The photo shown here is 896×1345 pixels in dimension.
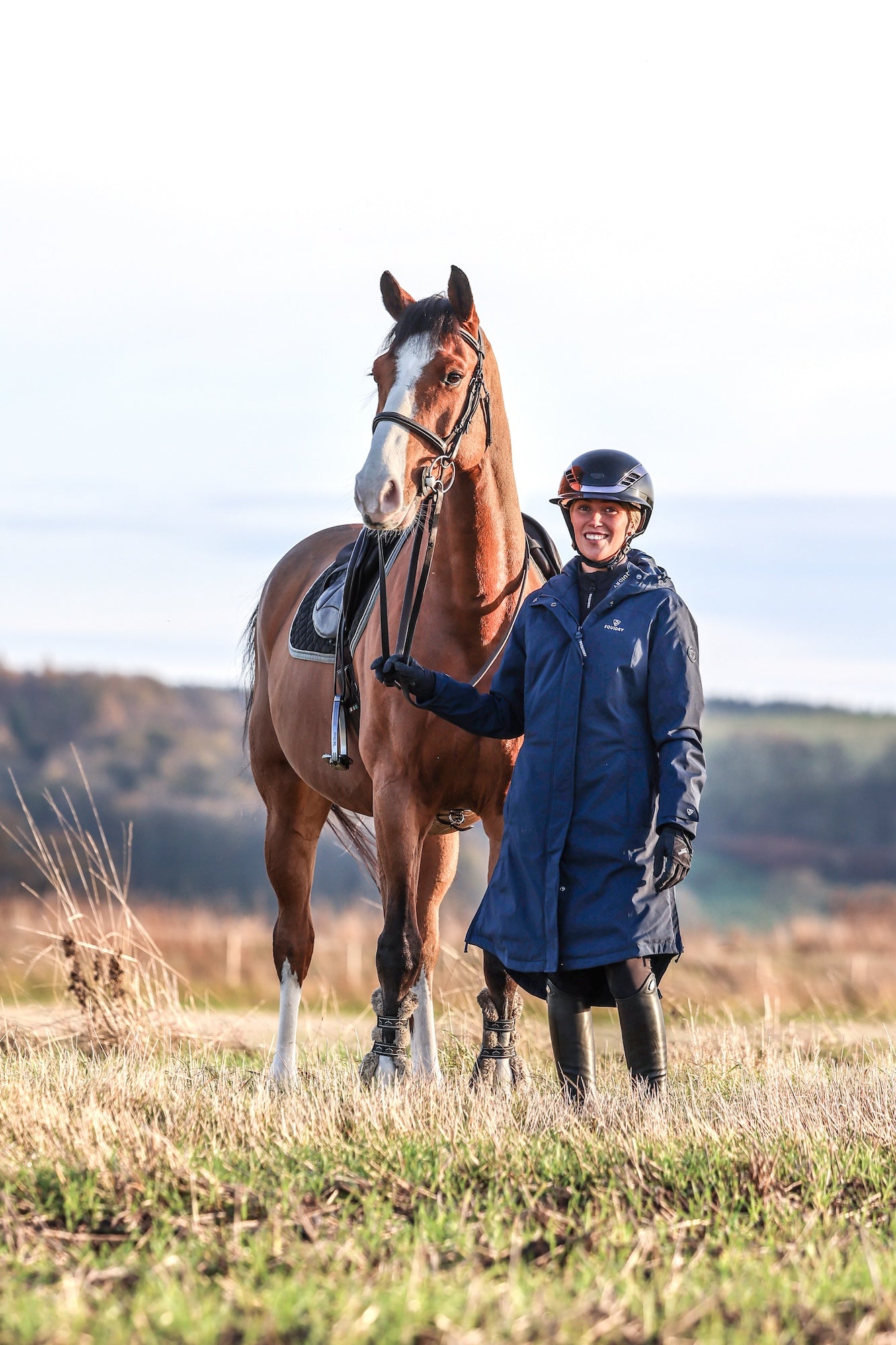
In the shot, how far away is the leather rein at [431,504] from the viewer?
15.0ft

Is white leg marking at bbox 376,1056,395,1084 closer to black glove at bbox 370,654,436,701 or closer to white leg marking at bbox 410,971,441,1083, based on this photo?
white leg marking at bbox 410,971,441,1083

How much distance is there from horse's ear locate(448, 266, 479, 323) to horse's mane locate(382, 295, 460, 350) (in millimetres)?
23

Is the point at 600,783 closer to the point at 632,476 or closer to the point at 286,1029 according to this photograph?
the point at 632,476

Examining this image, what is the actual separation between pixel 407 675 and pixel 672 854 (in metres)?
1.09

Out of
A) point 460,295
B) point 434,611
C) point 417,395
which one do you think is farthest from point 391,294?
point 434,611

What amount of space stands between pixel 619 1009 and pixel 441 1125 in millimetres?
760

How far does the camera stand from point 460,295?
4840mm

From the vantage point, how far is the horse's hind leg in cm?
590

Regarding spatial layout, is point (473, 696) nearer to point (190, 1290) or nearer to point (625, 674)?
point (625, 674)

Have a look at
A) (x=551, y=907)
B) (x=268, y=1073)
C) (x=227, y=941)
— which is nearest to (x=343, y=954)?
(x=227, y=941)

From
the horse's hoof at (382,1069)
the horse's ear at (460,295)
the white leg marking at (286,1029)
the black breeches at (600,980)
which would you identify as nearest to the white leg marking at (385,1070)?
the horse's hoof at (382,1069)

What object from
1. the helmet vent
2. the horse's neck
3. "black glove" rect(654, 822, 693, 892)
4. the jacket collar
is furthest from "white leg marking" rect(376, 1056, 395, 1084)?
the helmet vent

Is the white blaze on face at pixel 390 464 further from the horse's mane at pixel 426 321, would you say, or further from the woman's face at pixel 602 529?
the woman's face at pixel 602 529

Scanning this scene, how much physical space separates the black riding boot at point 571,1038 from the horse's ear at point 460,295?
2294 millimetres
